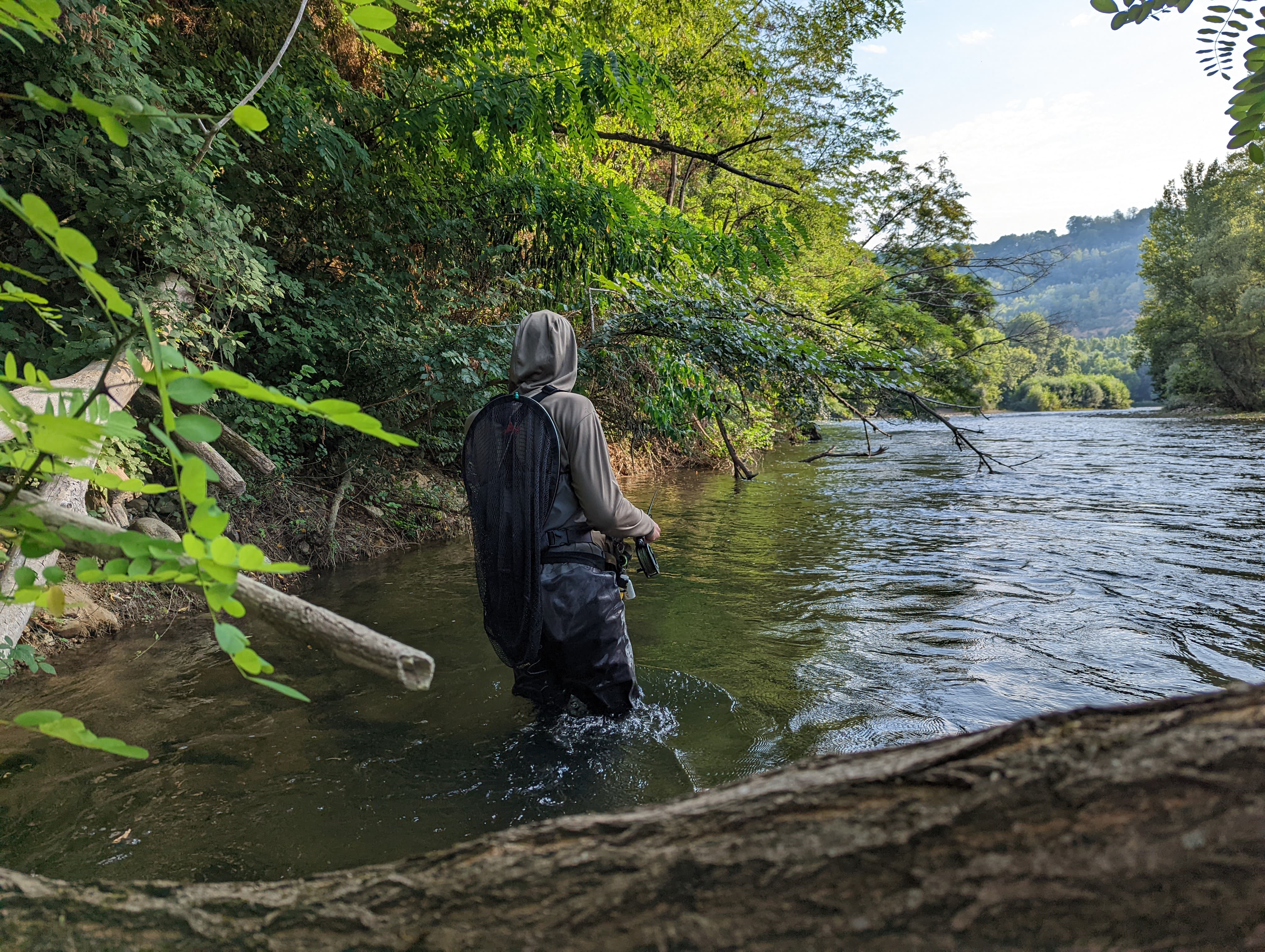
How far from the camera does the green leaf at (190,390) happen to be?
100 centimetres

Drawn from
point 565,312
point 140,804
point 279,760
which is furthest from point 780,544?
point 140,804

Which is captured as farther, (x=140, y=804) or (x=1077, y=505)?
(x=1077, y=505)

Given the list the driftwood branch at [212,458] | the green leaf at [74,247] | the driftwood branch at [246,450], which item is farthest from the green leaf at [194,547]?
the driftwood branch at [246,450]

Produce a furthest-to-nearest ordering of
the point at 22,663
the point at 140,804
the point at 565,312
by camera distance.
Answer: the point at 565,312 < the point at 22,663 < the point at 140,804

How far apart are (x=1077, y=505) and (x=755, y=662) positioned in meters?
8.80

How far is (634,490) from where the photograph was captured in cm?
1420

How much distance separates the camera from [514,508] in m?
3.36

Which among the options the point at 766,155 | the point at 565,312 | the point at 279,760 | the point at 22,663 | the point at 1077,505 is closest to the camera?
the point at 279,760

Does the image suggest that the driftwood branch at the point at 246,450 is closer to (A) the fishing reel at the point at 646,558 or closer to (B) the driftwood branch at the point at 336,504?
(A) the fishing reel at the point at 646,558

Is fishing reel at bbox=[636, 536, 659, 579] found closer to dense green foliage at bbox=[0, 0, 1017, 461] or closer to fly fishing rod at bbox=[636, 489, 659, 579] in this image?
fly fishing rod at bbox=[636, 489, 659, 579]

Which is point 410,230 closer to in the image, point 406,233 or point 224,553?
point 406,233

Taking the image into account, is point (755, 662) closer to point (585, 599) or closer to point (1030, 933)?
point (585, 599)

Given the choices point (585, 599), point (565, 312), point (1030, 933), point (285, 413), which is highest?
point (565, 312)

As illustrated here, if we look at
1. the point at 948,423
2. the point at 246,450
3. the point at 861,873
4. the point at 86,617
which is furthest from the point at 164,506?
the point at 861,873
